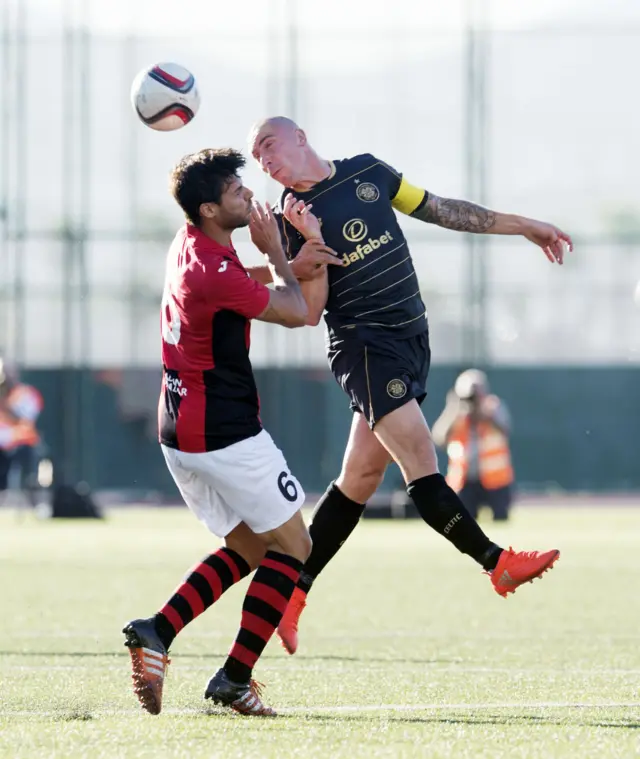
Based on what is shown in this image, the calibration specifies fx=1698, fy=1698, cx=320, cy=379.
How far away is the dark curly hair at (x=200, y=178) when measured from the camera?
5605 mm

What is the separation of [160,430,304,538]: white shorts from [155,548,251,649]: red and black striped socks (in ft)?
0.70

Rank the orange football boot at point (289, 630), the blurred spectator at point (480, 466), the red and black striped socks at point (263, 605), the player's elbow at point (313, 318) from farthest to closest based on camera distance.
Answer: the blurred spectator at point (480, 466)
the orange football boot at point (289, 630)
the player's elbow at point (313, 318)
the red and black striped socks at point (263, 605)

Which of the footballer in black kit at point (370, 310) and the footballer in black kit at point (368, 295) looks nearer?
the footballer in black kit at point (370, 310)

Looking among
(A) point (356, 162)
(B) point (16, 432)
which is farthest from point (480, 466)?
(A) point (356, 162)

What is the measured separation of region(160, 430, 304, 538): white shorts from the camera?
5477 mm

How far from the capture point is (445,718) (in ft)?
17.4

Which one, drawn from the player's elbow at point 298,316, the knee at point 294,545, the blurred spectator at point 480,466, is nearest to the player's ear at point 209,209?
the player's elbow at point 298,316

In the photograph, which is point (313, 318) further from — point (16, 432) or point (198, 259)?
point (16, 432)

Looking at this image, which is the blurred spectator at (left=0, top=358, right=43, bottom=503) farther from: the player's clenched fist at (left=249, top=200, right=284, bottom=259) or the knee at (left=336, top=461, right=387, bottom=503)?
the player's clenched fist at (left=249, top=200, right=284, bottom=259)

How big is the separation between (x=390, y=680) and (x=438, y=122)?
23654 millimetres

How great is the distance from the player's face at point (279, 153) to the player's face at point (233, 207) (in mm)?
838

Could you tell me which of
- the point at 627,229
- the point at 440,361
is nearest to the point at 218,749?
the point at 440,361

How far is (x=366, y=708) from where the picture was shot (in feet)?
18.2

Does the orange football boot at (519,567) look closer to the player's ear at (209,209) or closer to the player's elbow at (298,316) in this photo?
the player's elbow at (298,316)
